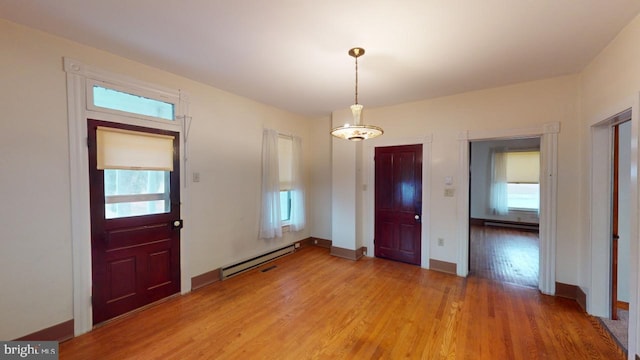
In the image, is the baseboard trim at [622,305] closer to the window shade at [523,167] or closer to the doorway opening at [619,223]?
the doorway opening at [619,223]

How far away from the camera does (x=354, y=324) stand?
2615mm

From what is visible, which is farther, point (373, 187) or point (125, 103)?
point (373, 187)

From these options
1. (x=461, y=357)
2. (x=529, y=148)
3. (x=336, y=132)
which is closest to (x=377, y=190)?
(x=336, y=132)

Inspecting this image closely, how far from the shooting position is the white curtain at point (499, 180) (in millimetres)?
7344

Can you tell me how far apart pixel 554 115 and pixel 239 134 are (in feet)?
14.5

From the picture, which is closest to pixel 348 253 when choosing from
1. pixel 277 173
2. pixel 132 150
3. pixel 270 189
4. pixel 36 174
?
pixel 270 189

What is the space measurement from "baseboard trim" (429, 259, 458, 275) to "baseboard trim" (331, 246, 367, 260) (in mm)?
1214

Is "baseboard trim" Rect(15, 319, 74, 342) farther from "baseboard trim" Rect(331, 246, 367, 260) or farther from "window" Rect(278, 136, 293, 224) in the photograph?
"baseboard trim" Rect(331, 246, 367, 260)

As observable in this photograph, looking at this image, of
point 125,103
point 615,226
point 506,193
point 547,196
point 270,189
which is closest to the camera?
point 615,226

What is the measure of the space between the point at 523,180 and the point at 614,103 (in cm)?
588

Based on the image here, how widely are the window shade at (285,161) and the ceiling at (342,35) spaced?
1.63 meters

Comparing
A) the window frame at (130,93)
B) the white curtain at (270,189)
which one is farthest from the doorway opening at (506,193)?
the window frame at (130,93)

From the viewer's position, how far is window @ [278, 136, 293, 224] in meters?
4.78

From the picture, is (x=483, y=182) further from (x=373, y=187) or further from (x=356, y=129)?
(x=356, y=129)
